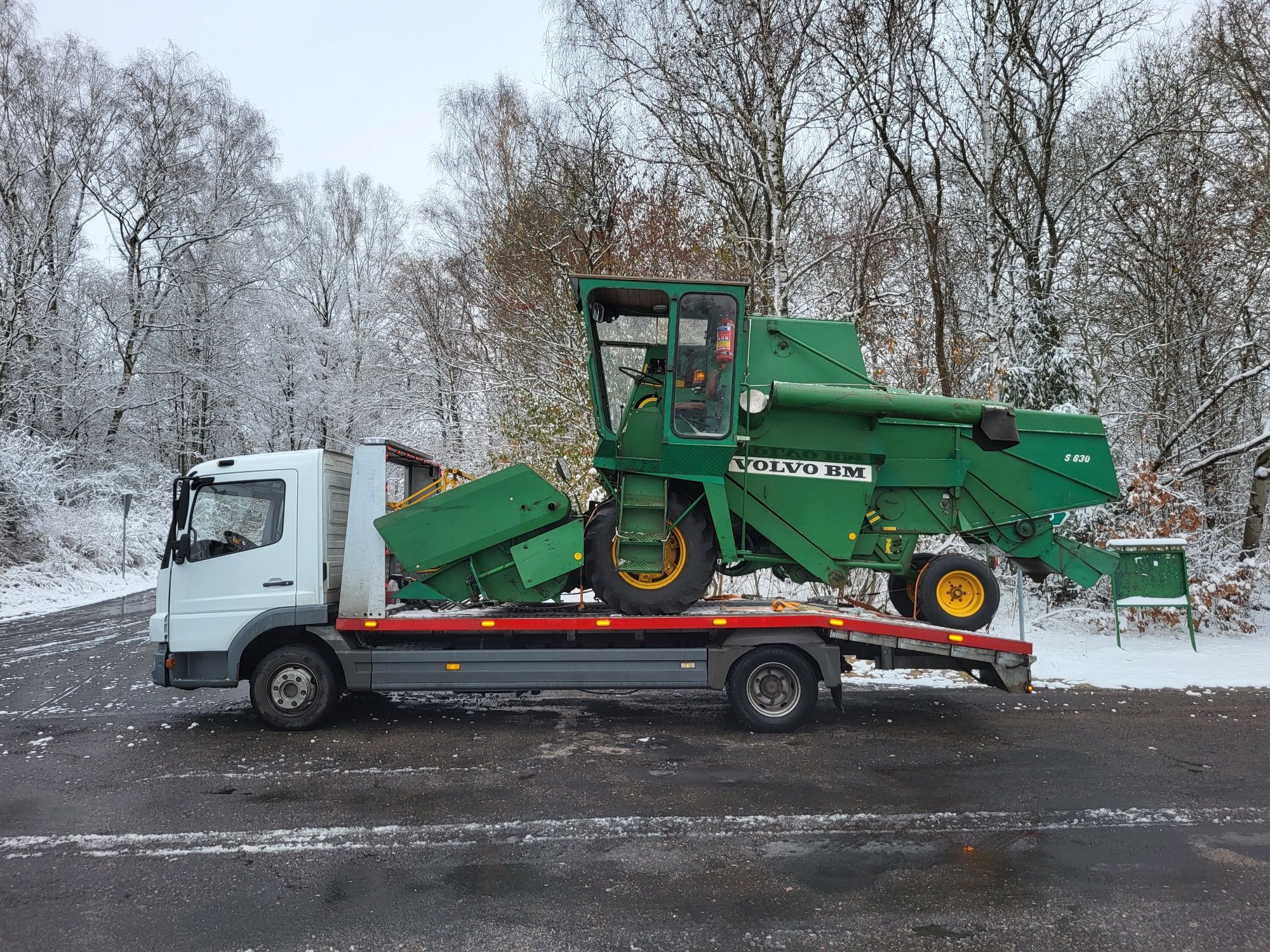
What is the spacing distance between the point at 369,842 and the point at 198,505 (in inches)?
148

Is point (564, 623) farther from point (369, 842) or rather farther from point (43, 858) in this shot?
point (43, 858)

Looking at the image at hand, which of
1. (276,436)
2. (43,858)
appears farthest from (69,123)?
(43,858)

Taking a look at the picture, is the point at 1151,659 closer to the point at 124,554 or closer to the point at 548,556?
the point at 548,556

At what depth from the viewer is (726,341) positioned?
6.87 metres

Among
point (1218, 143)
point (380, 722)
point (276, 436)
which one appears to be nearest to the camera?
point (380, 722)

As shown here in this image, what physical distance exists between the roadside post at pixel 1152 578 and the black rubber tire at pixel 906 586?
151 inches

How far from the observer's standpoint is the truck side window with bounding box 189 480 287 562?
7.12m

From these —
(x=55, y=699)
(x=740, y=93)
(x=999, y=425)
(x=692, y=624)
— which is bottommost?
(x=55, y=699)

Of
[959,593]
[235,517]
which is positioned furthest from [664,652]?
[235,517]

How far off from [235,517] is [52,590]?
1544cm

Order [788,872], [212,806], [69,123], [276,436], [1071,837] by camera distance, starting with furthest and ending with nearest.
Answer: [276,436] < [69,123] < [212,806] < [1071,837] < [788,872]

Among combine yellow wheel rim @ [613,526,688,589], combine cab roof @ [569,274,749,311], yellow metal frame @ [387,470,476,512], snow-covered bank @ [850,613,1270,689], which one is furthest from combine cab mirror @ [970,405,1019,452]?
yellow metal frame @ [387,470,476,512]

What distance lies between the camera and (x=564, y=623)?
6.90 m

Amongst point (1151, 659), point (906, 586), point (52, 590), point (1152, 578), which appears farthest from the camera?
point (52, 590)
